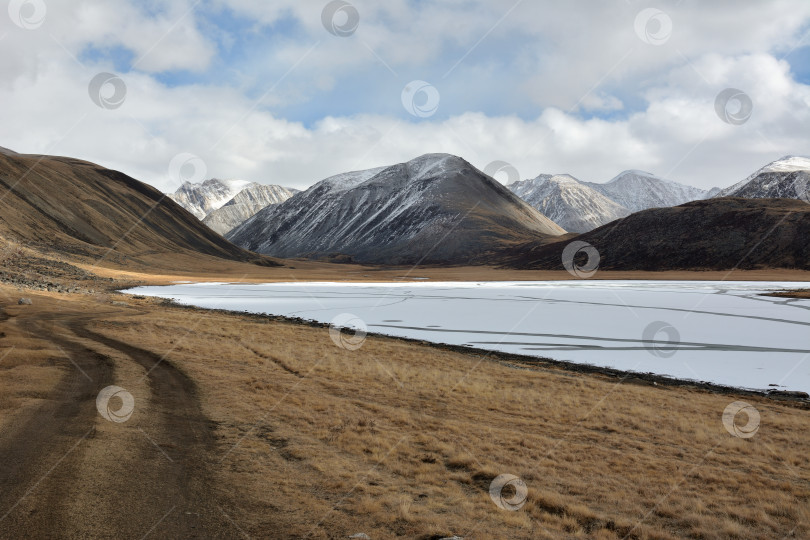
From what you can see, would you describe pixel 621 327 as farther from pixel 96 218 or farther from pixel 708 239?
pixel 96 218

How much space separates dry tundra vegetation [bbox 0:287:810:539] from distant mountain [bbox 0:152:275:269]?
290 feet

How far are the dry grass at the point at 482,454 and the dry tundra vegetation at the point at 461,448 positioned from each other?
50mm

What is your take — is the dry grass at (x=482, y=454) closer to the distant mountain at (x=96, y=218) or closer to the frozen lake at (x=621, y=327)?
the frozen lake at (x=621, y=327)

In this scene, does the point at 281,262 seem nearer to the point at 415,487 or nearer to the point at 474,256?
the point at 474,256

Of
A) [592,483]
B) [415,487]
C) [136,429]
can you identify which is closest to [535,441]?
[592,483]

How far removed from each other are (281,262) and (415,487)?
596 feet

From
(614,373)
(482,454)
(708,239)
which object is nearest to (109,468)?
(482,454)

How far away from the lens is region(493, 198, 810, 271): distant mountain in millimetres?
112812

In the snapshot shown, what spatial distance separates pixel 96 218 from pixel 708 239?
163m

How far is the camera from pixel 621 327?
3475cm

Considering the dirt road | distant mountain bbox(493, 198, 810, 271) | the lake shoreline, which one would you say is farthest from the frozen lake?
distant mountain bbox(493, 198, 810, 271)

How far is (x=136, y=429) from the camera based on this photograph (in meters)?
12.0

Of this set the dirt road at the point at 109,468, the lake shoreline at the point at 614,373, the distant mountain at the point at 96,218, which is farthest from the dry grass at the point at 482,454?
the distant mountain at the point at 96,218

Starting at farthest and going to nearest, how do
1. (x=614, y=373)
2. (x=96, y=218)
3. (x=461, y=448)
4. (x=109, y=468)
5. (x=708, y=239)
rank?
1. (x=96, y=218)
2. (x=708, y=239)
3. (x=614, y=373)
4. (x=461, y=448)
5. (x=109, y=468)
